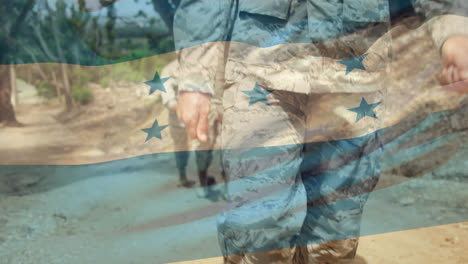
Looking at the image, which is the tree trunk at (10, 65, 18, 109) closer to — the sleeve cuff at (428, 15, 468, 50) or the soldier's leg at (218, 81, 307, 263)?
the soldier's leg at (218, 81, 307, 263)

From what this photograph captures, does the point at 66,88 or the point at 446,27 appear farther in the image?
the point at 66,88

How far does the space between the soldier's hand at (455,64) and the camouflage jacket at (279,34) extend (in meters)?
0.02

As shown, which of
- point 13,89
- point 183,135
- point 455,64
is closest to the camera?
point 455,64

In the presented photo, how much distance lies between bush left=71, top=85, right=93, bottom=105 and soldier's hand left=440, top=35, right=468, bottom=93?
58cm

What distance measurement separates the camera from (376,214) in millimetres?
1272

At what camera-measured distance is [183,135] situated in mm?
890

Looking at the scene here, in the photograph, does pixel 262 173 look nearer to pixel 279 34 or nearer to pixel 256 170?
pixel 256 170

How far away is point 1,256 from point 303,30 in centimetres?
76
